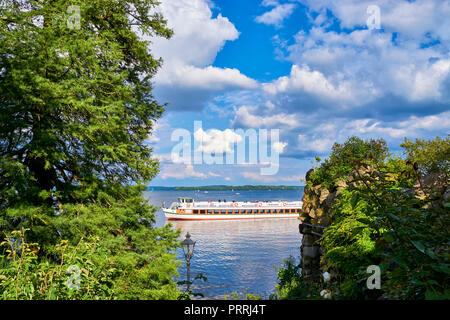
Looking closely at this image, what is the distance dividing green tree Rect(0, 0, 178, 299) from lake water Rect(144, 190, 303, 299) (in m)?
2.89

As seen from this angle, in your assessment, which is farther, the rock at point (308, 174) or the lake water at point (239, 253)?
the lake water at point (239, 253)

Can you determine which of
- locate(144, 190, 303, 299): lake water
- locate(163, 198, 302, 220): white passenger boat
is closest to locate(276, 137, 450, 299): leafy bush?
locate(144, 190, 303, 299): lake water

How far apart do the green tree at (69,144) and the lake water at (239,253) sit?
2893 mm

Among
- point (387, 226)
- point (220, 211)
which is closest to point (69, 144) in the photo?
point (387, 226)

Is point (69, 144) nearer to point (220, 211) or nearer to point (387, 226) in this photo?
point (387, 226)

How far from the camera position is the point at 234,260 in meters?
36.1

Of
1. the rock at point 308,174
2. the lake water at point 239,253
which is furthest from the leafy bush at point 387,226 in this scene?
the lake water at point 239,253

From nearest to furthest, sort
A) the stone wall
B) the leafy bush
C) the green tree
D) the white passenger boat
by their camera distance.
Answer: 1. the leafy bush
2. the green tree
3. the stone wall
4. the white passenger boat

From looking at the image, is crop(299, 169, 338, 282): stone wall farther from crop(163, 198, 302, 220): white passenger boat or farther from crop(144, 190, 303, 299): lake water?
crop(163, 198, 302, 220): white passenger boat

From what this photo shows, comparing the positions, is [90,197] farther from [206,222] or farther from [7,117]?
[206,222]

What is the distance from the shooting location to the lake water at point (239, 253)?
26578 mm

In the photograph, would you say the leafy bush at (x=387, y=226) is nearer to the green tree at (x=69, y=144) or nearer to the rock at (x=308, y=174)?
the rock at (x=308, y=174)

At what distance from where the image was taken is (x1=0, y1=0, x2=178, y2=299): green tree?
708cm
